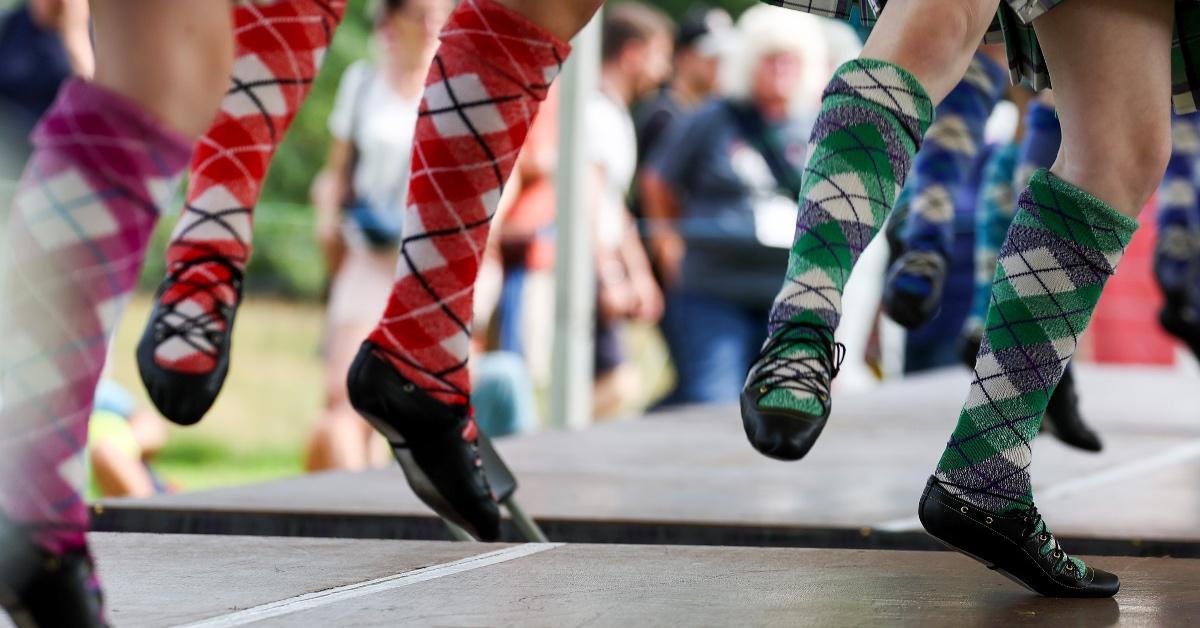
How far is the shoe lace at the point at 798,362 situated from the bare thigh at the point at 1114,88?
0.35 metres

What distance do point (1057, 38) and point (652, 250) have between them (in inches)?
202

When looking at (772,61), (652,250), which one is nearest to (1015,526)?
(772,61)

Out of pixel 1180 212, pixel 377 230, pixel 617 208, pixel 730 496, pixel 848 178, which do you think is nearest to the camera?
pixel 848 178

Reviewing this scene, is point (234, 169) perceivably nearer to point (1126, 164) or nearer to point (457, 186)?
point (457, 186)

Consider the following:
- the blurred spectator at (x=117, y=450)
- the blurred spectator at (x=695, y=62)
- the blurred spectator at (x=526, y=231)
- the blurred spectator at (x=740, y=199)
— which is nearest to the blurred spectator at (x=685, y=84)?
the blurred spectator at (x=695, y=62)

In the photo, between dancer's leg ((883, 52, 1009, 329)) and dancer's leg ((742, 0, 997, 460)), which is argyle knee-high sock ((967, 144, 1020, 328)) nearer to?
dancer's leg ((883, 52, 1009, 329))

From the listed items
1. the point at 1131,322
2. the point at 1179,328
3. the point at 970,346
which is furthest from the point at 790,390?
the point at 1131,322

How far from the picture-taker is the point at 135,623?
1543mm

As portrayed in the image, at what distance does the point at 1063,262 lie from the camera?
1813mm

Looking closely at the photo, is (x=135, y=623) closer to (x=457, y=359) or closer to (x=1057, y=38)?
(x=457, y=359)

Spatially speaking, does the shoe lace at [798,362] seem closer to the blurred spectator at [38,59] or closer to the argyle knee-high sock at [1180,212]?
the blurred spectator at [38,59]

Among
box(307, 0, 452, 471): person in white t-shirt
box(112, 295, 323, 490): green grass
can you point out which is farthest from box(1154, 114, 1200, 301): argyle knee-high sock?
box(112, 295, 323, 490): green grass

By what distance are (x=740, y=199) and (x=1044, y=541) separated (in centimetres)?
436

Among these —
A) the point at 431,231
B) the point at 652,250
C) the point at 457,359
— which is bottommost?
the point at 652,250
